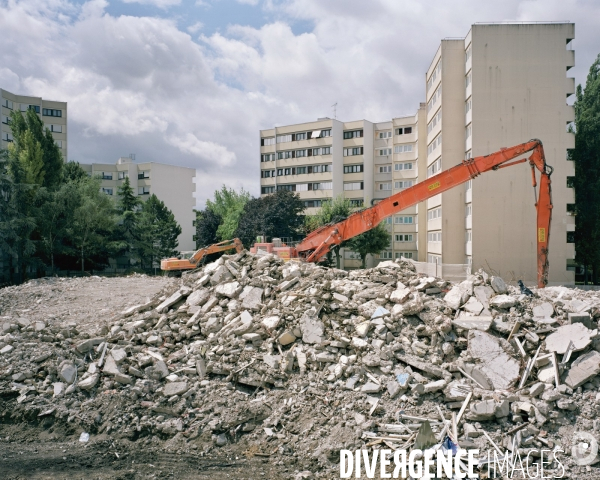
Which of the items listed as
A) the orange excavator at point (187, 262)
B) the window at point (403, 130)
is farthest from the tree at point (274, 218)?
the orange excavator at point (187, 262)

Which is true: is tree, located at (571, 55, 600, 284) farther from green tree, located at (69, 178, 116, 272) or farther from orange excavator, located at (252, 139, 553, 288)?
green tree, located at (69, 178, 116, 272)

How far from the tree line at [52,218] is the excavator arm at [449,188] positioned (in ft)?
70.4

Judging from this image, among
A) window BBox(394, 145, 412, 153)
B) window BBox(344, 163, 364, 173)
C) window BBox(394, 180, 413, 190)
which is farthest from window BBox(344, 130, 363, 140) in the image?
window BBox(394, 180, 413, 190)

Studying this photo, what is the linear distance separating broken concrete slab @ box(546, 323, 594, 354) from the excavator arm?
427 centimetres

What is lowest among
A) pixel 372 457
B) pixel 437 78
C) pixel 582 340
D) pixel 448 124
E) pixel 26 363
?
pixel 372 457

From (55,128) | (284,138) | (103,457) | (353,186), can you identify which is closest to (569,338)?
(103,457)

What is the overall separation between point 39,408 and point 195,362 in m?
3.06

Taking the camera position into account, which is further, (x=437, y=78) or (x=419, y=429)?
(x=437, y=78)

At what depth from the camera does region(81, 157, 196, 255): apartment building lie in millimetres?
57000

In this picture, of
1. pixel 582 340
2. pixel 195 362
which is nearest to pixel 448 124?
pixel 582 340

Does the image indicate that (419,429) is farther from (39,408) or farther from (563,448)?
(39,408)

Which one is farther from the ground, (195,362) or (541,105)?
(541,105)

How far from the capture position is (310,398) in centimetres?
877

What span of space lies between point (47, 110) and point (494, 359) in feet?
191
